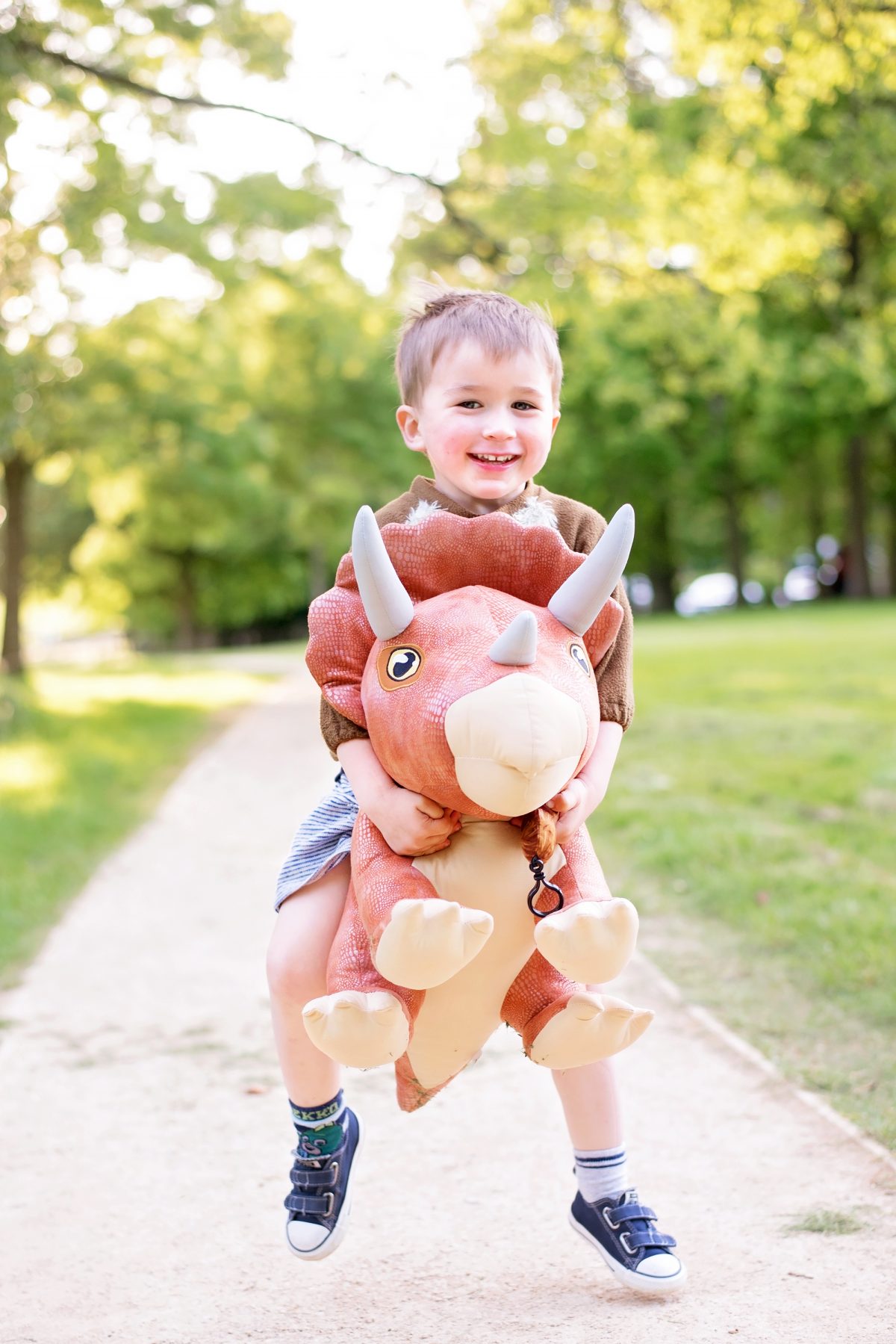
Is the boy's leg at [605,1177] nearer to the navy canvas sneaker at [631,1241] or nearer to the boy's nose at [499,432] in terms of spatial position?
the navy canvas sneaker at [631,1241]

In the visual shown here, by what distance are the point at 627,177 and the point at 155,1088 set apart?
10.5 metres

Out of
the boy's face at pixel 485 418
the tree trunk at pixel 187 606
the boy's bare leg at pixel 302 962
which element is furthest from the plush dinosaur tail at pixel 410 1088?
the tree trunk at pixel 187 606

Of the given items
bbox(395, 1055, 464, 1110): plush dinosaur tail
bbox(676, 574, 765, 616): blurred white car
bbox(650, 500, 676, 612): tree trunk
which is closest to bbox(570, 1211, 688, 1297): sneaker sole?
bbox(395, 1055, 464, 1110): plush dinosaur tail

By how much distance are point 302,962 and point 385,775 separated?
19.7 inches

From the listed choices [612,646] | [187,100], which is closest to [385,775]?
[612,646]

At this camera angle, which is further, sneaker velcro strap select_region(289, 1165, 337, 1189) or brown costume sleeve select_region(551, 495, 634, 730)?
sneaker velcro strap select_region(289, 1165, 337, 1189)

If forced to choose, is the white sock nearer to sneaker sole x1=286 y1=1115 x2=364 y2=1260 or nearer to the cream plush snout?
sneaker sole x1=286 y1=1115 x2=364 y2=1260

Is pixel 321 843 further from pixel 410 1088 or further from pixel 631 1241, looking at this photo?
pixel 631 1241

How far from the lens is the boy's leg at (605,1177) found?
3.02 metres

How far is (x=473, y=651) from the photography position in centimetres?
265

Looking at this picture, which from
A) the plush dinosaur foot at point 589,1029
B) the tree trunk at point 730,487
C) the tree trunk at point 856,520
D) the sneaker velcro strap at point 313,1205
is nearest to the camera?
the plush dinosaur foot at point 589,1029

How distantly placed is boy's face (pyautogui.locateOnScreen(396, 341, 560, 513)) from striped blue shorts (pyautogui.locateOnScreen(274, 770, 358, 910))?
0.72 meters

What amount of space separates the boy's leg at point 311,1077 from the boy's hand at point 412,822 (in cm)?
35

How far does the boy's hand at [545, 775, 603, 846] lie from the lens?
8.88 feet
